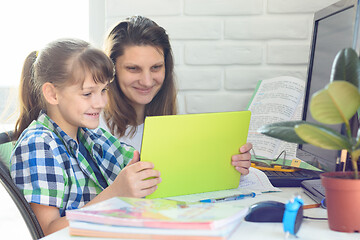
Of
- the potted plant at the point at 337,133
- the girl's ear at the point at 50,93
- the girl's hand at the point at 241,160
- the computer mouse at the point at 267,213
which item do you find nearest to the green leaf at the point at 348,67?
the potted plant at the point at 337,133

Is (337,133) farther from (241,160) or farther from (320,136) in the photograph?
(241,160)

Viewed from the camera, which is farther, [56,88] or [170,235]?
[56,88]

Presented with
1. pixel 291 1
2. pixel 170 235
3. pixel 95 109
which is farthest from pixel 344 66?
pixel 291 1

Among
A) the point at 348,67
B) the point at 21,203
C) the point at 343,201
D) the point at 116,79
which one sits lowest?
the point at 21,203

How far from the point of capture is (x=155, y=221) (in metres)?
0.77

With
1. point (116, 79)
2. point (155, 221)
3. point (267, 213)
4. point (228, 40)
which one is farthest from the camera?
point (228, 40)

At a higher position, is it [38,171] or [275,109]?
[275,109]

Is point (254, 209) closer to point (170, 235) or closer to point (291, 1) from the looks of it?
point (170, 235)

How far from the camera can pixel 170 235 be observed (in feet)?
2.49

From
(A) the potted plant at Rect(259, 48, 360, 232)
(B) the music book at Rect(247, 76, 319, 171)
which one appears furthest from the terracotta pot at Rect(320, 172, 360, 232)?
(B) the music book at Rect(247, 76, 319, 171)

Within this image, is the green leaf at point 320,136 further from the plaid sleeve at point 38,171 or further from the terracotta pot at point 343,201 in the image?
the plaid sleeve at point 38,171

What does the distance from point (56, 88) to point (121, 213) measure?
662 millimetres

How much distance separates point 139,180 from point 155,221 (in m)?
0.31

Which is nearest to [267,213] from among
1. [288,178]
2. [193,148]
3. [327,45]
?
[193,148]
